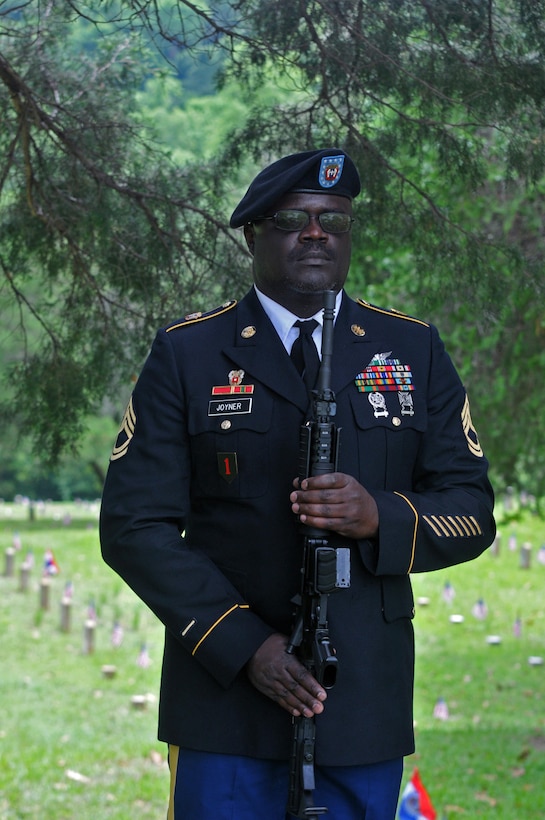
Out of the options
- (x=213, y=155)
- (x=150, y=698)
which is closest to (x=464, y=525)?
(x=213, y=155)

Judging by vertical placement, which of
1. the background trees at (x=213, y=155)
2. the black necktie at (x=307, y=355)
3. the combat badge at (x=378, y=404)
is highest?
the background trees at (x=213, y=155)

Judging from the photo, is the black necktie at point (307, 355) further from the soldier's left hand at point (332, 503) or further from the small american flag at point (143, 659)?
the small american flag at point (143, 659)

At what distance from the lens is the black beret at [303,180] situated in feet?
9.01

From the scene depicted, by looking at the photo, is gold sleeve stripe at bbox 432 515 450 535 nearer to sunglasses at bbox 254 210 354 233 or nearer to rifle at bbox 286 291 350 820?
rifle at bbox 286 291 350 820

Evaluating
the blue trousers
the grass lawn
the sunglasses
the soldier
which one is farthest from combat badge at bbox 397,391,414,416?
the grass lawn

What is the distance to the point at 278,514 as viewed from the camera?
2.70 m

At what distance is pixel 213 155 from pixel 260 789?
2707 millimetres

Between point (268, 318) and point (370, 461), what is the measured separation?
41cm

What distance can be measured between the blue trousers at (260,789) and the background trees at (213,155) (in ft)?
6.31

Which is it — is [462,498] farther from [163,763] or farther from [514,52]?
[163,763]

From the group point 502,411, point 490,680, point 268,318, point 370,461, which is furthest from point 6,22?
point 490,680

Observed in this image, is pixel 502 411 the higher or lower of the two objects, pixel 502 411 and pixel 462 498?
the higher

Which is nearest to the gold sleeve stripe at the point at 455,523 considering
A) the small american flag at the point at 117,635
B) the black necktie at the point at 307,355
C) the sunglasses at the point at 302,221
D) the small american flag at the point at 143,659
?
the black necktie at the point at 307,355

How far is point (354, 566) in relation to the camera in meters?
2.68
